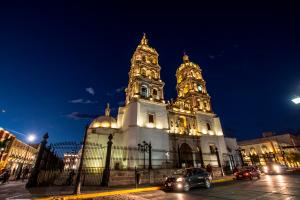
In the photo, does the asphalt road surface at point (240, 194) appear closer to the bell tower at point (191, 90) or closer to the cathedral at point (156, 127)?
the cathedral at point (156, 127)

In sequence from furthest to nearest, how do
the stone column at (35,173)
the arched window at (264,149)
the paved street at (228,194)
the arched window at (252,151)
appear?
1. the arched window at (252,151)
2. the arched window at (264,149)
3. the stone column at (35,173)
4. the paved street at (228,194)

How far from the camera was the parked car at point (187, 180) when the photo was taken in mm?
10914

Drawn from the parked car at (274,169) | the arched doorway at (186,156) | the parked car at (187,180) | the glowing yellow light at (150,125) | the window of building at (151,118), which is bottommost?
the parked car at (187,180)

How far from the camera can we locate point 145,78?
33812mm

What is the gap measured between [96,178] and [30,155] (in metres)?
56.2

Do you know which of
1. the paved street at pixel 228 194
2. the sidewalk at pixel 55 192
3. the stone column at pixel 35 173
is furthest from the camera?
the stone column at pixel 35 173

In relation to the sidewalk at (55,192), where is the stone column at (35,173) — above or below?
above

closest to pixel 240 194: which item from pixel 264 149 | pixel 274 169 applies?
pixel 274 169

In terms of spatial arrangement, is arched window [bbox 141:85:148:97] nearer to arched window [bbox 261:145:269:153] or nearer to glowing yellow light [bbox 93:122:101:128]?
glowing yellow light [bbox 93:122:101:128]

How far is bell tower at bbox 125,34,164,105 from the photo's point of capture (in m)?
32.3

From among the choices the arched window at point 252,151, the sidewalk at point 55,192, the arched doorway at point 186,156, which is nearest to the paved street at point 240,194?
the sidewalk at point 55,192

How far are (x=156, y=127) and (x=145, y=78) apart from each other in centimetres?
1053

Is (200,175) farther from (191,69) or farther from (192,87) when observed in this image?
(191,69)

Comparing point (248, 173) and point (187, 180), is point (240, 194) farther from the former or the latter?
point (248, 173)
